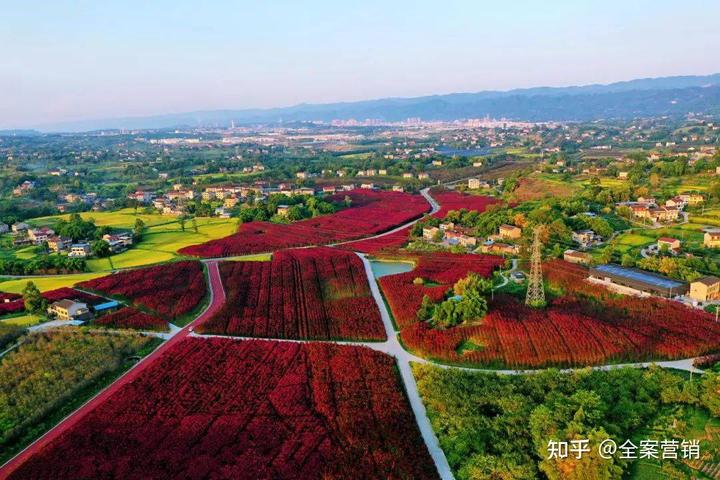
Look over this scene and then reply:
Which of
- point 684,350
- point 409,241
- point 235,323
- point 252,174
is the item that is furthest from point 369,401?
point 252,174

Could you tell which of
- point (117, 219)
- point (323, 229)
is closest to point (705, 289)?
point (323, 229)

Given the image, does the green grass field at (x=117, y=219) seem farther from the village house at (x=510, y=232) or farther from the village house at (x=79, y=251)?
the village house at (x=510, y=232)

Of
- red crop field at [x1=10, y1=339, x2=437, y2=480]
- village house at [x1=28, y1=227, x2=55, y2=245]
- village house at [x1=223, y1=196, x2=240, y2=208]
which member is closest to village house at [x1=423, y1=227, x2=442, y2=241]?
red crop field at [x1=10, y1=339, x2=437, y2=480]

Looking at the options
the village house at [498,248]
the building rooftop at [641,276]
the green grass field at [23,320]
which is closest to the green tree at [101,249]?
the green grass field at [23,320]

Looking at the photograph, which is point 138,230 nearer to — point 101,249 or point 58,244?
point 58,244

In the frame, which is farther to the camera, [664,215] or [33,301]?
[664,215]

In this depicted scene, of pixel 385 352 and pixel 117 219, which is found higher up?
pixel 117 219

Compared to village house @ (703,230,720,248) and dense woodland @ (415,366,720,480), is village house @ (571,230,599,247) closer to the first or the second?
village house @ (703,230,720,248)

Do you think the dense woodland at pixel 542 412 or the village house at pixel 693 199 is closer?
the dense woodland at pixel 542 412

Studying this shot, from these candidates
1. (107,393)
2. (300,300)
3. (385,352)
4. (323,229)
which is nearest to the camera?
(107,393)
